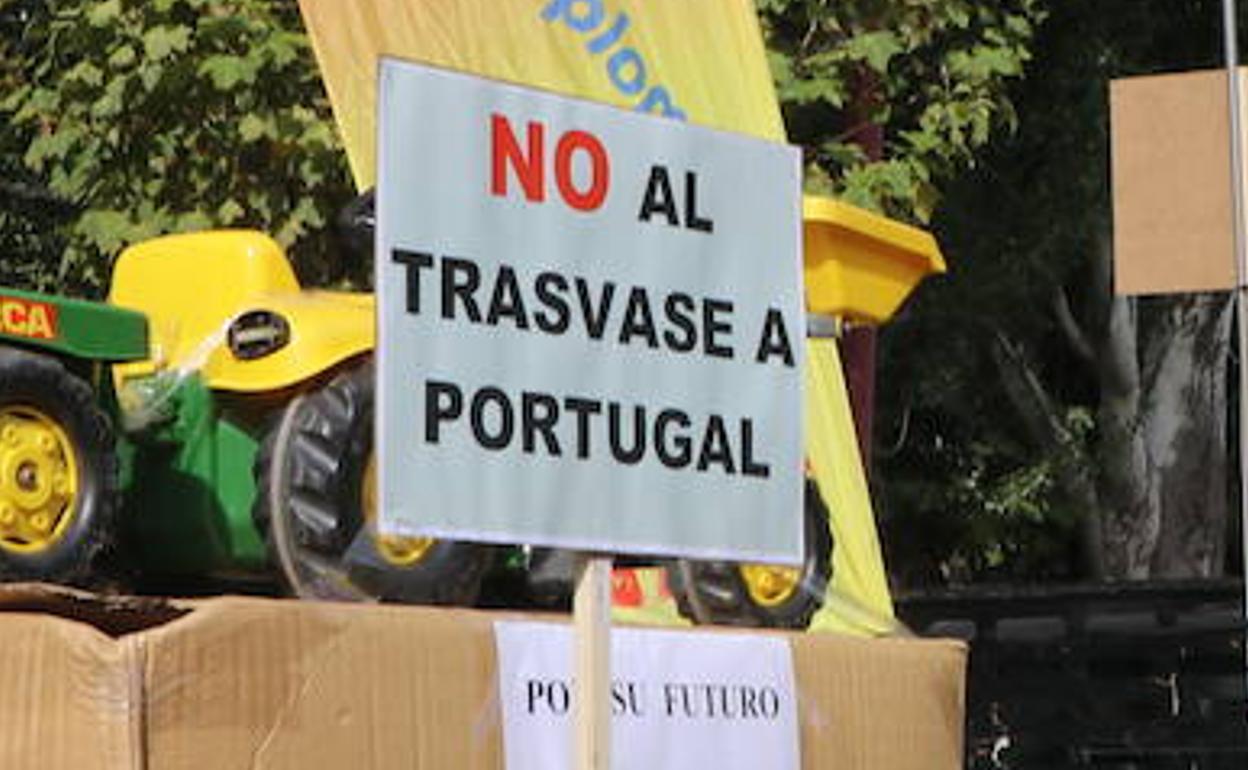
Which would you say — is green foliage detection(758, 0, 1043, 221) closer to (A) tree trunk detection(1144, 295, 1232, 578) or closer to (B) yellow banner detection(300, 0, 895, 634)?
(B) yellow banner detection(300, 0, 895, 634)

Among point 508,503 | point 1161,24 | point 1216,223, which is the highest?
point 1161,24

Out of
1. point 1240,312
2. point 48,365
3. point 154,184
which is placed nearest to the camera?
point 48,365

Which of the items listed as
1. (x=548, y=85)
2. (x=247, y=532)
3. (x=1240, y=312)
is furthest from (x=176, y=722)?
(x=548, y=85)

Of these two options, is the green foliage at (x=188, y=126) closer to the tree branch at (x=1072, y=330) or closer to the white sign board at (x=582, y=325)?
the white sign board at (x=582, y=325)

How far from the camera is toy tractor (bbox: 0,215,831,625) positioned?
576 centimetres

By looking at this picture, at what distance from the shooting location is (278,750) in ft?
11.9

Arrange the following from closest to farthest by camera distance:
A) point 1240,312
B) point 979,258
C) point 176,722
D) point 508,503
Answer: point 176,722 < point 508,503 < point 1240,312 < point 979,258

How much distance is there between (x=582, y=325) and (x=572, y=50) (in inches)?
163

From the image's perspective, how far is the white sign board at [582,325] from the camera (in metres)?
3.81

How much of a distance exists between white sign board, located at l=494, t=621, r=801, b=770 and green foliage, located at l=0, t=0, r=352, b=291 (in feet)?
17.4

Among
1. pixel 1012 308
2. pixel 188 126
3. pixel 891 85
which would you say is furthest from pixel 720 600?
pixel 1012 308

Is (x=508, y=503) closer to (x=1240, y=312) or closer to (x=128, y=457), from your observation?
(x=128, y=457)

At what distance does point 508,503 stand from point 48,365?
6.77 feet

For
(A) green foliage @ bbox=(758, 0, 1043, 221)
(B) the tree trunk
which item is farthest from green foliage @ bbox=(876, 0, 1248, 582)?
(A) green foliage @ bbox=(758, 0, 1043, 221)
